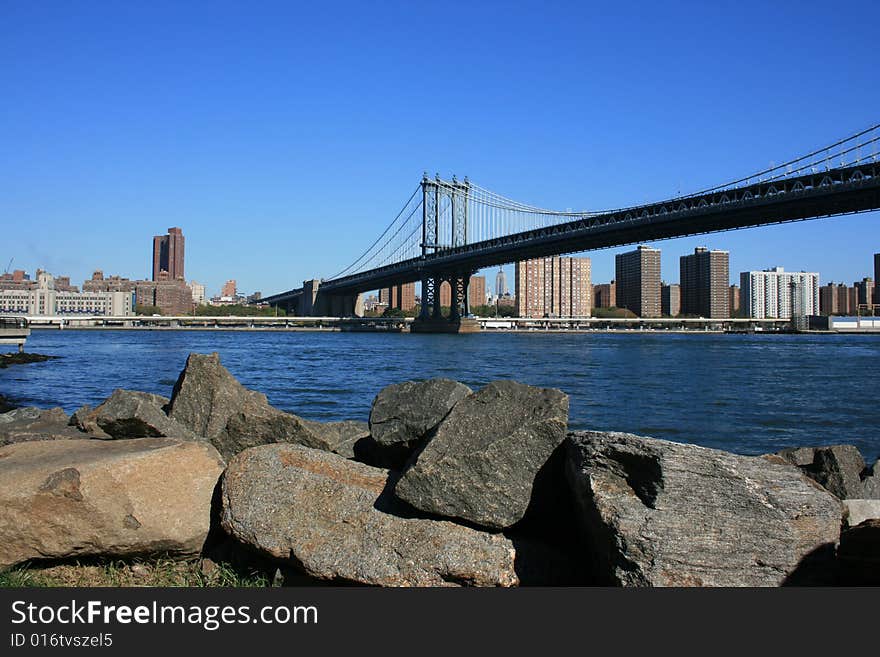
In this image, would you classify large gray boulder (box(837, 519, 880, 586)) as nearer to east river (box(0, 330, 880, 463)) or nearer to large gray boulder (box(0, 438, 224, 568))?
large gray boulder (box(0, 438, 224, 568))

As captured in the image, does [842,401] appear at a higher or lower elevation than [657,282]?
lower

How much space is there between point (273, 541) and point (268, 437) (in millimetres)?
1625

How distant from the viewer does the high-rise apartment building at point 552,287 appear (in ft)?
491

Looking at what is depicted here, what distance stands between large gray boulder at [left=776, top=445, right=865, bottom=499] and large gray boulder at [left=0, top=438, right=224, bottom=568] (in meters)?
4.92

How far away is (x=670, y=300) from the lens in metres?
162

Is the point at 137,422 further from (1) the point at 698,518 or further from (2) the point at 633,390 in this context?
(2) the point at 633,390

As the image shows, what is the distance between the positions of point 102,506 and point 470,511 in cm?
162

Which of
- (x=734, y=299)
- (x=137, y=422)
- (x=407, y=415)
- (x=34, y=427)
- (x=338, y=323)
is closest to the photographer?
(x=407, y=415)

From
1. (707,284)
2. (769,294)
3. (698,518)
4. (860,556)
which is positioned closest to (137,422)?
(698,518)

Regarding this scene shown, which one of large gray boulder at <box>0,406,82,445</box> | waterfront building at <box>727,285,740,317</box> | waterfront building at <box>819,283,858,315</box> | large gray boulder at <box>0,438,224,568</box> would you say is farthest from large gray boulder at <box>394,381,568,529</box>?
waterfront building at <box>819,283,858,315</box>

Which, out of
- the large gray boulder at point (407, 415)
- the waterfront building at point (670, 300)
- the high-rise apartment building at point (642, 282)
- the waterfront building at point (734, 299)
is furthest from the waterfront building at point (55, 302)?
the large gray boulder at point (407, 415)

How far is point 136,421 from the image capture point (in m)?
5.20
